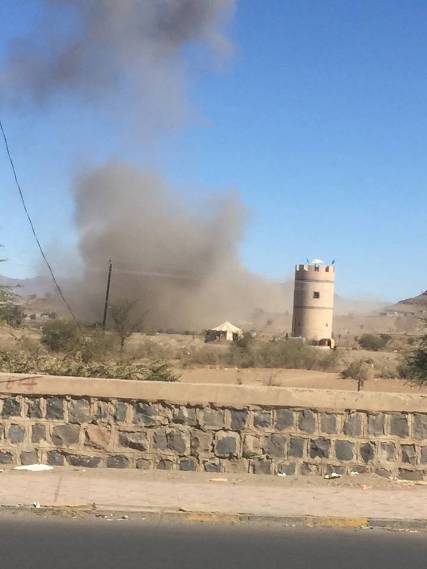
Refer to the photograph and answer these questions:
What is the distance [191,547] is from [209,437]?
112 inches

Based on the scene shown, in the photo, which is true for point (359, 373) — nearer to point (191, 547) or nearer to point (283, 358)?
point (283, 358)

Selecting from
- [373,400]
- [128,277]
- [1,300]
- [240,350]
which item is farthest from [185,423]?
[128,277]

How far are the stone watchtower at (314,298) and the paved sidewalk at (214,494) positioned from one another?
2260 inches

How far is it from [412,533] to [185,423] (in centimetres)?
309

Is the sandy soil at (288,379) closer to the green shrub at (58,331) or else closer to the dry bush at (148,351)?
the dry bush at (148,351)

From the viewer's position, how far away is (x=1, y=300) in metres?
15.2

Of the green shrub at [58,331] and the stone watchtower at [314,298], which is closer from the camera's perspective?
the green shrub at [58,331]

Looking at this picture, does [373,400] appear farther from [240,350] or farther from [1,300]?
[240,350]

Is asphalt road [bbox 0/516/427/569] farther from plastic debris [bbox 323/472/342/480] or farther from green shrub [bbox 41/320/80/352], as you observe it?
green shrub [bbox 41/320/80/352]

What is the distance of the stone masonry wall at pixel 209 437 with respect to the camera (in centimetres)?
1034

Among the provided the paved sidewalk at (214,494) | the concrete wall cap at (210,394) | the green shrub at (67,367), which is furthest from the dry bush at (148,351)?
the paved sidewalk at (214,494)

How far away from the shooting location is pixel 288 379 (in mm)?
36125

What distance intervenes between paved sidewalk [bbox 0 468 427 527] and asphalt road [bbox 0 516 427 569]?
40 cm

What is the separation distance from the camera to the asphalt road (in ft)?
23.0
